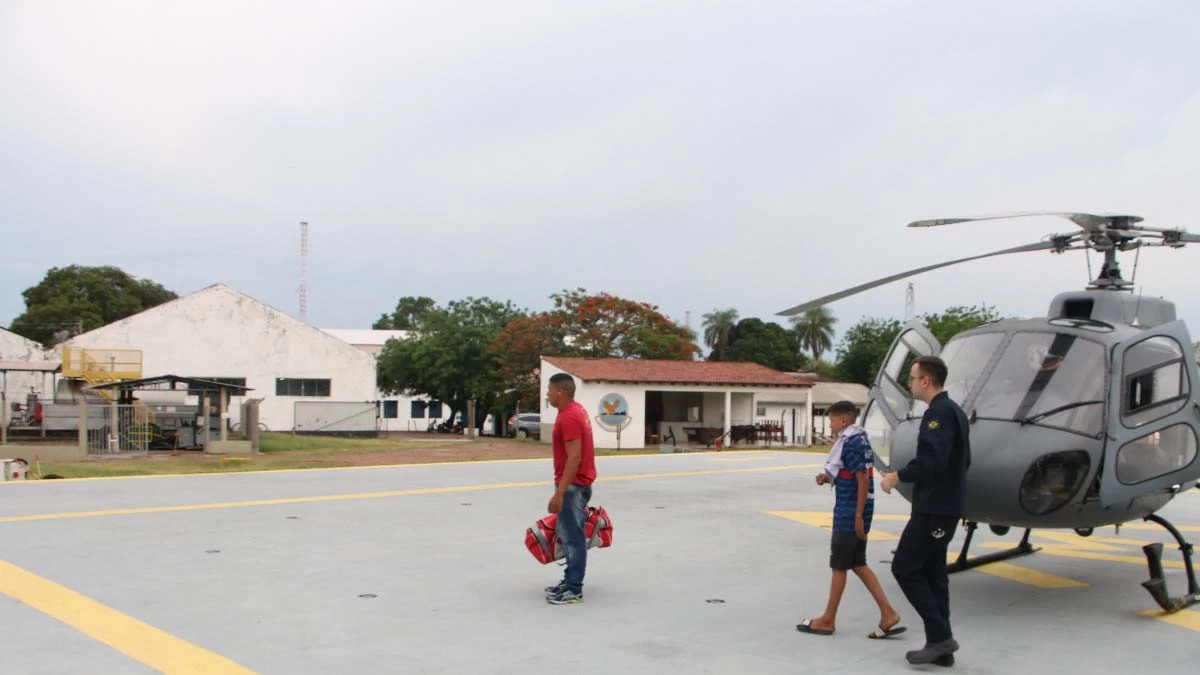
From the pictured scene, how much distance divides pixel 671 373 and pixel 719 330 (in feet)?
194

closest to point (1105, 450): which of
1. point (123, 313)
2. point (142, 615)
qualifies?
point (142, 615)

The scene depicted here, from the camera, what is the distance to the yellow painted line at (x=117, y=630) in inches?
206

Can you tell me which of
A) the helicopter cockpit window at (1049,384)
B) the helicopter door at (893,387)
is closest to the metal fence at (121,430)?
the helicopter door at (893,387)

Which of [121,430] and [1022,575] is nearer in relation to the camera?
[1022,575]

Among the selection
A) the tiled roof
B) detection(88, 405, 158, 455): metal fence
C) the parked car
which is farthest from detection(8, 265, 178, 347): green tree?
the tiled roof

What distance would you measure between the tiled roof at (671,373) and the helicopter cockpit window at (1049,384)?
27.9 m

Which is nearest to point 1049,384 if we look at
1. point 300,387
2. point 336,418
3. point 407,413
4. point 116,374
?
point 116,374

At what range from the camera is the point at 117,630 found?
589 centimetres

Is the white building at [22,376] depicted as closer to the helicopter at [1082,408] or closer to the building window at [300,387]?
the building window at [300,387]

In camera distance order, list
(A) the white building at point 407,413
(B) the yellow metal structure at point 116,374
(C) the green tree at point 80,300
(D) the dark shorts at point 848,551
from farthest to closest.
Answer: (C) the green tree at point 80,300, (A) the white building at point 407,413, (B) the yellow metal structure at point 116,374, (D) the dark shorts at point 848,551

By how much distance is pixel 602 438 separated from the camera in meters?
35.9

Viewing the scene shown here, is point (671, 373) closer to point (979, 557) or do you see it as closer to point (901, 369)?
point (979, 557)

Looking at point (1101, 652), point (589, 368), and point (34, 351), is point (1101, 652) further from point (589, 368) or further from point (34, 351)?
point (34, 351)

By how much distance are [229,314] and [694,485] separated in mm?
34590
